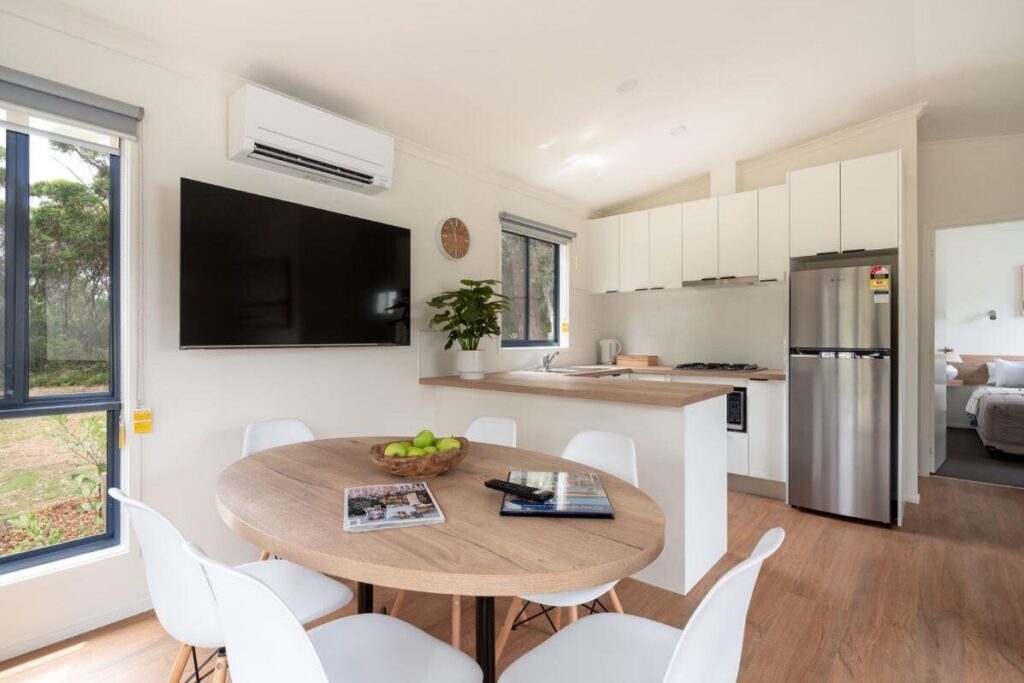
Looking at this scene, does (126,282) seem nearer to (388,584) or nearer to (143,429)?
(143,429)

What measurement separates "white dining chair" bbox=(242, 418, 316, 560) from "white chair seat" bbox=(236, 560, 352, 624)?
0.70m

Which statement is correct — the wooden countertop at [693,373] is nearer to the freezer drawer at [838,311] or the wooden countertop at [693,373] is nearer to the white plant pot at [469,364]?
the freezer drawer at [838,311]

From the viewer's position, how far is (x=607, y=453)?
1856mm

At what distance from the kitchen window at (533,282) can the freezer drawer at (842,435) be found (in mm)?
2045

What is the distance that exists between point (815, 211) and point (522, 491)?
3.39 m

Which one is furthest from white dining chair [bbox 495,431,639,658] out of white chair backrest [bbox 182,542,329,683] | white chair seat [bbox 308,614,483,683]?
white chair backrest [bbox 182,542,329,683]

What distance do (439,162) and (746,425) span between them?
119 inches

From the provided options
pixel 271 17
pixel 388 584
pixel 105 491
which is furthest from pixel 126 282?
pixel 388 584

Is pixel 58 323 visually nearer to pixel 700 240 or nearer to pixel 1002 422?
pixel 700 240

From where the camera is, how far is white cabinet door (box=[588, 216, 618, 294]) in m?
4.86

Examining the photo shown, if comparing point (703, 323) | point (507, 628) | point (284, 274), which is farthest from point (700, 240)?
point (507, 628)

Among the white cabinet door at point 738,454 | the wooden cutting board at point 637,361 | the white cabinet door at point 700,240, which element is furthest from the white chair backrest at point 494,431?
the white cabinet door at point 700,240

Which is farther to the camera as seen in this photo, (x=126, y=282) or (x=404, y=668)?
(x=126, y=282)

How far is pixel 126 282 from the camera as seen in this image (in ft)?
6.98
